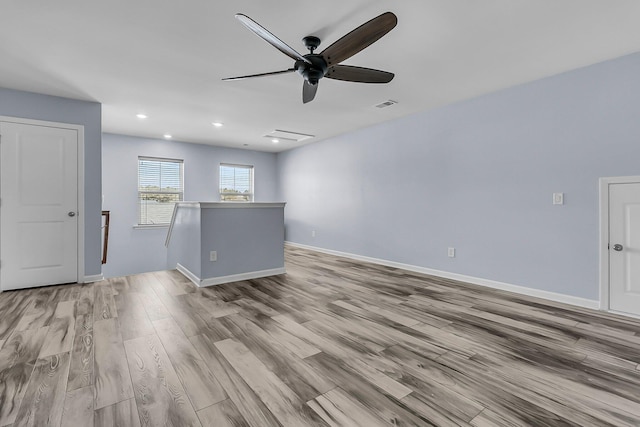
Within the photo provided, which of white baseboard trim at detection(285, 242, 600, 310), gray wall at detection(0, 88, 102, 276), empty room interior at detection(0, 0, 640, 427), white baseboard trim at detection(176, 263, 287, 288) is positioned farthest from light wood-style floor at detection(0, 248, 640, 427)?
gray wall at detection(0, 88, 102, 276)

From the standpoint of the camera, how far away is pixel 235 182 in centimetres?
754

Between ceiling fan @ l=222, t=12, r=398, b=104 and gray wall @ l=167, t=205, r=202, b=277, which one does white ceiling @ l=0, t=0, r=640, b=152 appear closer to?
ceiling fan @ l=222, t=12, r=398, b=104

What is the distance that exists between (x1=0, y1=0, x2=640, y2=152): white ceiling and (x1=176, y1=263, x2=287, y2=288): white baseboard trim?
7.98ft

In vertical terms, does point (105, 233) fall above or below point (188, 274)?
above

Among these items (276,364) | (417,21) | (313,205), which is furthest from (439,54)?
(313,205)

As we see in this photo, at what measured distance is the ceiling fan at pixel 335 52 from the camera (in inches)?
71.9

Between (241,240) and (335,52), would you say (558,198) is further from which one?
(241,240)

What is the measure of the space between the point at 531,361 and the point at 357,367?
1213 millimetres

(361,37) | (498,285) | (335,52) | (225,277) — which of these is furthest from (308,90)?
(498,285)

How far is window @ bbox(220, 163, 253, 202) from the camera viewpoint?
24.0ft

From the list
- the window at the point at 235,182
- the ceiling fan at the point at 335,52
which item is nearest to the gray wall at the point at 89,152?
the ceiling fan at the point at 335,52

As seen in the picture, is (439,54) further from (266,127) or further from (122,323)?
(122,323)

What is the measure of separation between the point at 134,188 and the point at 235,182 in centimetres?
225

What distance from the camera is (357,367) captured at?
6.26ft
